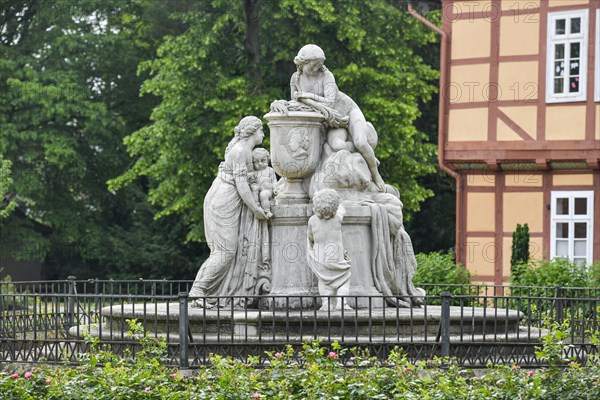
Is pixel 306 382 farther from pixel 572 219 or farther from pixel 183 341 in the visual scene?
pixel 572 219

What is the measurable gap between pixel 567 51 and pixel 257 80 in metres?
6.26

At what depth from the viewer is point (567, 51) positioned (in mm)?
25859

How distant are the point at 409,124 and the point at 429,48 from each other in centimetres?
584

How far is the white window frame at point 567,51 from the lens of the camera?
25.6m

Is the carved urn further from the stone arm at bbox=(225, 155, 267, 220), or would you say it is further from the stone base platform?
the stone base platform

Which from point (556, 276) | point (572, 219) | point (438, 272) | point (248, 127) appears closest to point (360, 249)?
point (248, 127)

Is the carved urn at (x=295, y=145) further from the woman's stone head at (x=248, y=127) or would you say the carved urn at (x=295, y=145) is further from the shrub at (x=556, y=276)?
the shrub at (x=556, y=276)

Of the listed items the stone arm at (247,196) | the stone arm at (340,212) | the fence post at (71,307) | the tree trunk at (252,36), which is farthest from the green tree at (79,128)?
the stone arm at (340,212)

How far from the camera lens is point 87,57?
32.1m

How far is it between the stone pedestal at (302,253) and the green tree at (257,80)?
42.2 ft

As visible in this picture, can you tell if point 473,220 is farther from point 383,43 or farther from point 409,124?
point 383,43

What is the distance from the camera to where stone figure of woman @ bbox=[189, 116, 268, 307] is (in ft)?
44.5

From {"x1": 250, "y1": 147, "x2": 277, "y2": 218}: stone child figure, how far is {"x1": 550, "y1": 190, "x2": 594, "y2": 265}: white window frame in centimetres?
1316

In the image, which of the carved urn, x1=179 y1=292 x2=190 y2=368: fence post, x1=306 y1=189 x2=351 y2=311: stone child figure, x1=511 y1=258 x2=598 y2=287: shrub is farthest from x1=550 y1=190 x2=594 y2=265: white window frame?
x1=179 y1=292 x2=190 y2=368: fence post
